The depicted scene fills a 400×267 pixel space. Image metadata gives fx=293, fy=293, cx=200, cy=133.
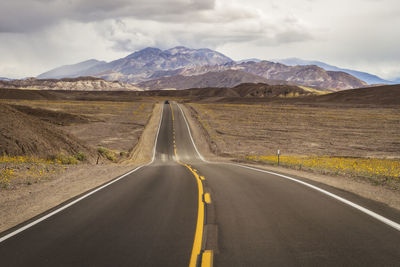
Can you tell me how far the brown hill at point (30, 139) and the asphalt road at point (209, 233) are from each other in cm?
1186

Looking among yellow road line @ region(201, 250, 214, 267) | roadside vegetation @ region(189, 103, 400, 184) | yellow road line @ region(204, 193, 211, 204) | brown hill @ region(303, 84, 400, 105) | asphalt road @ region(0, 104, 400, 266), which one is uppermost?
brown hill @ region(303, 84, 400, 105)

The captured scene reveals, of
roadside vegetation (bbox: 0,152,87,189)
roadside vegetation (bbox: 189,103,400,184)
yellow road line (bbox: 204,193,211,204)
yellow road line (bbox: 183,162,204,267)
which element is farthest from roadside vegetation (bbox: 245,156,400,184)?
roadside vegetation (bbox: 0,152,87,189)

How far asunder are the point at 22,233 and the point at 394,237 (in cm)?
705

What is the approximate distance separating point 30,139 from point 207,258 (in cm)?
1843

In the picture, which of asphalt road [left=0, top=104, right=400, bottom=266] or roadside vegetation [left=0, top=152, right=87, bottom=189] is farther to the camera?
roadside vegetation [left=0, top=152, right=87, bottom=189]

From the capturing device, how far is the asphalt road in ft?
14.9

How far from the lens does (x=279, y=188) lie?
9852mm

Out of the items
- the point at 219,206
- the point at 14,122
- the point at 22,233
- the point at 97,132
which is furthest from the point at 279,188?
the point at 97,132

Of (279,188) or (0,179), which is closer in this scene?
(279,188)

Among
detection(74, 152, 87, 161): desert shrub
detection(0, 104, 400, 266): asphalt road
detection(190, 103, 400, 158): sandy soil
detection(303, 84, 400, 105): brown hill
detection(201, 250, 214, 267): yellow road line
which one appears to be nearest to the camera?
detection(201, 250, 214, 267): yellow road line

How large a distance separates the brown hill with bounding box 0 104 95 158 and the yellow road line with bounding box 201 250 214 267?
16914 mm

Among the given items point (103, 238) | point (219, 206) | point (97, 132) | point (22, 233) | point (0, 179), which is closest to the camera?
point (103, 238)

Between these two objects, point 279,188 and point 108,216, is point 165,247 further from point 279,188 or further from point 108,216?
point 279,188

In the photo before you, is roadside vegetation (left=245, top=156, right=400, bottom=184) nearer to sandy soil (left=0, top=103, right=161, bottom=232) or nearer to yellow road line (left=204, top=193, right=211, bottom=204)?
yellow road line (left=204, top=193, right=211, bottom=204)
